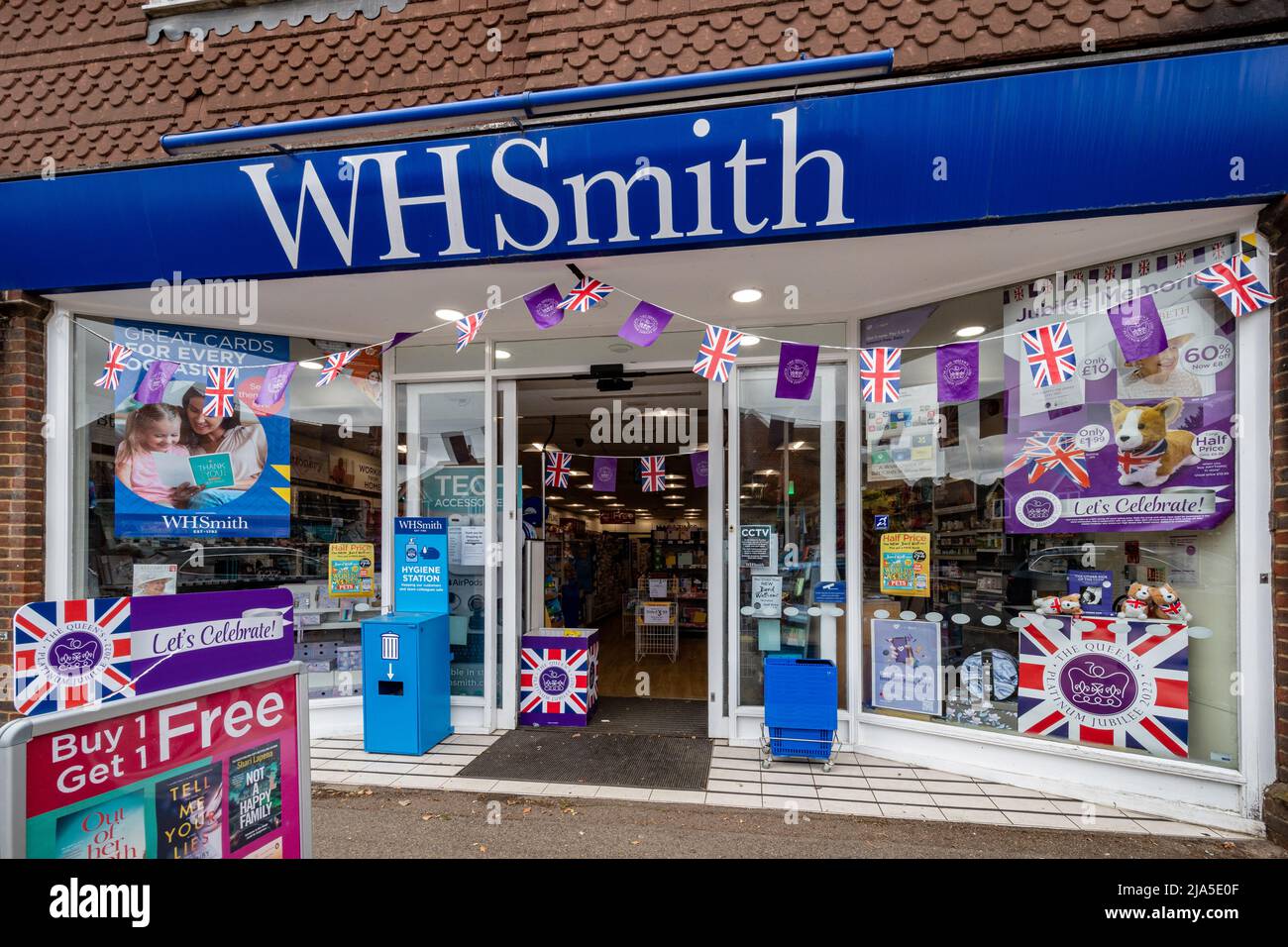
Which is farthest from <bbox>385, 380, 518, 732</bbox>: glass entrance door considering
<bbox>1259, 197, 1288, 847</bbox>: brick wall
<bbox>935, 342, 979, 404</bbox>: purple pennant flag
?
<bbox>1259, 197, 1288, 847</bbox>: brick wall

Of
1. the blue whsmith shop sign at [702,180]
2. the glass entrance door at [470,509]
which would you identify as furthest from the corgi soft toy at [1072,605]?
the glass entrance door at [470,509]

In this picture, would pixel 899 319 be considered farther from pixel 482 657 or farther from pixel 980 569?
pixel 482 657

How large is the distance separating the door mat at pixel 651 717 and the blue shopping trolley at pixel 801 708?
32.3 inches

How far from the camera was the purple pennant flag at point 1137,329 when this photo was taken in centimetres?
385

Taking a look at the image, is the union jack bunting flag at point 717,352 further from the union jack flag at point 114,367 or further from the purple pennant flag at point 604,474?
the union jack flag at point 114,367

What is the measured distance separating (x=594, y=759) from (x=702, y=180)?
3.93 m

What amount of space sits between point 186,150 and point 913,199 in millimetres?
5282

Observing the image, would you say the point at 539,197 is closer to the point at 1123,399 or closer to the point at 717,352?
the point at 717,352

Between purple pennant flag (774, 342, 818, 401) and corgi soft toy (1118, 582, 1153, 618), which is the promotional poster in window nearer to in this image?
corgi soft toy (1118, 582, 1153, 618)

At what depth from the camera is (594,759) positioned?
468cm

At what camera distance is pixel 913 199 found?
3.63 meters

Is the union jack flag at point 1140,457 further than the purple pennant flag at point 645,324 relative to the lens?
No

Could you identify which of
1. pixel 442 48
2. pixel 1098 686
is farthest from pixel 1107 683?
pixel 442 48

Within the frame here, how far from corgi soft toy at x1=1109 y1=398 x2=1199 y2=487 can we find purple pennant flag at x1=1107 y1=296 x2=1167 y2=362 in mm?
326
